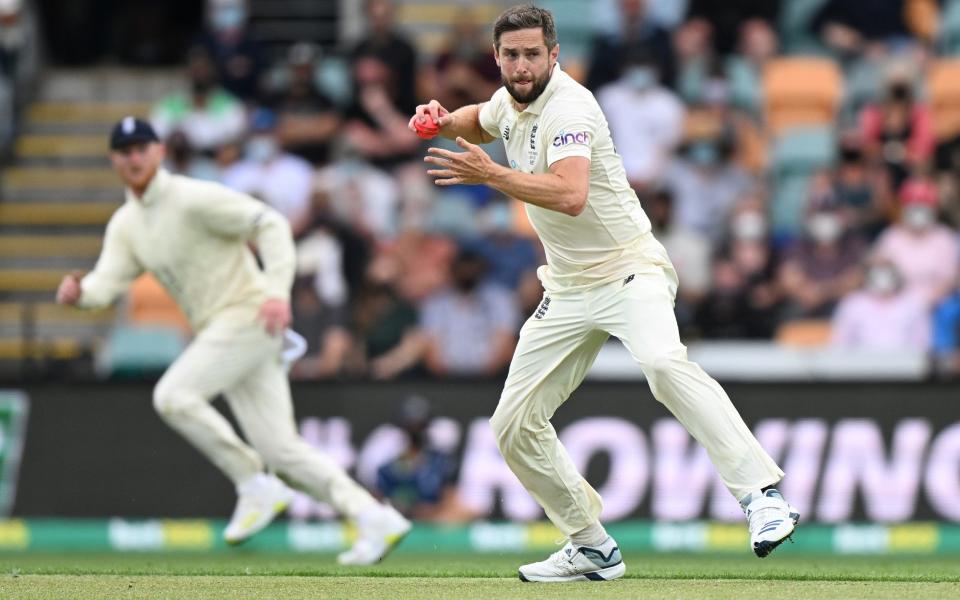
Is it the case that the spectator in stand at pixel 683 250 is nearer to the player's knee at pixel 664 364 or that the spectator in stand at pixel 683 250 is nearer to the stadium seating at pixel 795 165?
the stadium seating at pixel 795 165

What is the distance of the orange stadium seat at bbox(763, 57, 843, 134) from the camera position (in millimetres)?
14859

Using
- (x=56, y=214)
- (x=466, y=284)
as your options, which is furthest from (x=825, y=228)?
(x=56, y=214)

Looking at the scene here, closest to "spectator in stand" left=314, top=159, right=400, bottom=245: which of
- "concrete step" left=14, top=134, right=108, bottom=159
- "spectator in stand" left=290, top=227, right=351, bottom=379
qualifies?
"spectator in stand" left=290, top=227, right=351, bottom=379

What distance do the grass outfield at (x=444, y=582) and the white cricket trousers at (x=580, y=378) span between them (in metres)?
0.42

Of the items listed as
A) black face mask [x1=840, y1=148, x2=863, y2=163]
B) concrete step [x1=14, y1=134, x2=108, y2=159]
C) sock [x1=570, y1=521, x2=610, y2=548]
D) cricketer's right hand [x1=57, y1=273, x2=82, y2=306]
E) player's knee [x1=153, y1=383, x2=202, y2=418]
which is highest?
cricketer's right hand [x1=57, y1=273, x2=82, y2=306]

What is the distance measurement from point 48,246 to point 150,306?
2.53 m

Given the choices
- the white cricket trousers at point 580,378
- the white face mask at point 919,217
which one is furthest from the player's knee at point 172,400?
the white face mask at point 919,217

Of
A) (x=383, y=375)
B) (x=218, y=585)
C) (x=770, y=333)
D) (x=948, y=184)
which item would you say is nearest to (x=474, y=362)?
(x=383, y=375)

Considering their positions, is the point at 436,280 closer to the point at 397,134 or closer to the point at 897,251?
the point at 397,134

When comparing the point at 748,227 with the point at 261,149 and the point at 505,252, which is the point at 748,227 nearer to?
the point at 505,252

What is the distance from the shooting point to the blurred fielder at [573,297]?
7035 millimetres

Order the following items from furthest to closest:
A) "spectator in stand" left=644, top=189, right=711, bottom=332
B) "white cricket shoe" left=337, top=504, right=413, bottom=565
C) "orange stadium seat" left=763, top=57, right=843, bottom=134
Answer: "orange stadium seat" left=763, top=57, right=843, bottom=134 < "spectator in stand" left=644, top=189, right=711, bottom=332 < "white cricket shoe" left=337, top=504, right=413, bottom=565

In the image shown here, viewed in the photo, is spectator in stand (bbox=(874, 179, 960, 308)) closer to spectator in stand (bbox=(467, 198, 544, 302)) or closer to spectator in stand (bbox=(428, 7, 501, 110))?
spectator in stand (bbox=(467, 198, 544, 302))

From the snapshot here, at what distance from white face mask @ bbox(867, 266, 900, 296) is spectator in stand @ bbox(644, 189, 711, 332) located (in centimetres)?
119
